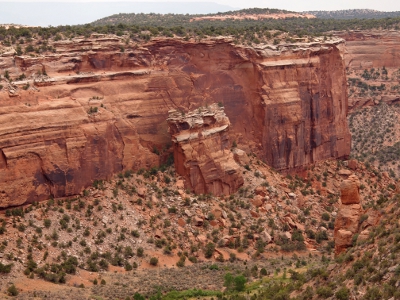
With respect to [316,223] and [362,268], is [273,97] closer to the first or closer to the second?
[316,223]

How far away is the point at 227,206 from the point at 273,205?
3634 millimetres

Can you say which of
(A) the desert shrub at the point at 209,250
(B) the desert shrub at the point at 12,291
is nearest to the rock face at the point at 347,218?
(A) the desert shrub at the point at 209,250

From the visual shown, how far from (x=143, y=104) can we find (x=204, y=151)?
5065 mm

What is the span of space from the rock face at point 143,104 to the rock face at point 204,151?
1.38 m

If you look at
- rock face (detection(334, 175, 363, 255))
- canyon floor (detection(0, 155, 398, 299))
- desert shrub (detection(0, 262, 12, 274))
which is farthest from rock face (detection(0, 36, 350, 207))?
rock face (detection(334, 175, 363, 255))

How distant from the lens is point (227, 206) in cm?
5344

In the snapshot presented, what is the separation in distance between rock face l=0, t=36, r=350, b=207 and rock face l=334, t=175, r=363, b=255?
1702 cm

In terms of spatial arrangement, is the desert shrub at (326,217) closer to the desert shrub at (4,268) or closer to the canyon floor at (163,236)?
the canyon floor at (163,236)

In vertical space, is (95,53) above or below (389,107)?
above

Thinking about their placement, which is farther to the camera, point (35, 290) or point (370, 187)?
point (370, 187)

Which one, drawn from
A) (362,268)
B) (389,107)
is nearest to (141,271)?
(362,268)

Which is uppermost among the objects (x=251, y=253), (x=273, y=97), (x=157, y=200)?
(x=273, y=97)

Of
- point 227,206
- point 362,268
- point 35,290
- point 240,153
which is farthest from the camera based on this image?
point 240,153

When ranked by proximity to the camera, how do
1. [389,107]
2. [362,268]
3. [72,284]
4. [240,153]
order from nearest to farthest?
[362,268]
[72,284]
[240,153]
[389,107]
